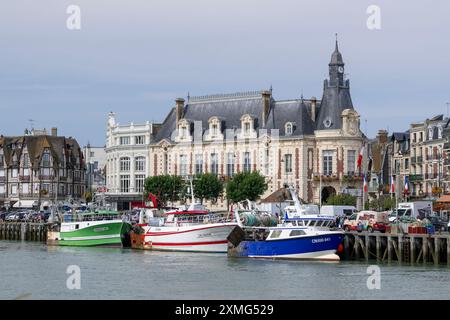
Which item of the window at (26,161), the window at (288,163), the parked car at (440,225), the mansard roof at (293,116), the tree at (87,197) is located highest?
the mansard roof at (293,116)

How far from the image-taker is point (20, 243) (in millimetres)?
105062

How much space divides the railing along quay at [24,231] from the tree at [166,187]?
21444 millimetres

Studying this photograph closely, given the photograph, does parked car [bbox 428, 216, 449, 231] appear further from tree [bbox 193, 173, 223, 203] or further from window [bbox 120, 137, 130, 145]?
window [bbox 120, 137, 130, 145]

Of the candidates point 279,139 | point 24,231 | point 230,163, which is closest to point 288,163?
point 279,139

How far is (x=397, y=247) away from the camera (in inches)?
3031

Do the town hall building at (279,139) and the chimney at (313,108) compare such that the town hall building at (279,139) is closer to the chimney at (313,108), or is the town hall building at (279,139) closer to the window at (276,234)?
the chimney at (313,108)

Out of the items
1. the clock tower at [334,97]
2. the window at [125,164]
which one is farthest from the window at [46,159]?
the clock tower at [334,97]

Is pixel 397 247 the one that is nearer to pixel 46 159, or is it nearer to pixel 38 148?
pixel 46 159

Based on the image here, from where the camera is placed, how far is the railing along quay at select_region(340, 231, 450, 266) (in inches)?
2940

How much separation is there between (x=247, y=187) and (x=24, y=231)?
2539 cm

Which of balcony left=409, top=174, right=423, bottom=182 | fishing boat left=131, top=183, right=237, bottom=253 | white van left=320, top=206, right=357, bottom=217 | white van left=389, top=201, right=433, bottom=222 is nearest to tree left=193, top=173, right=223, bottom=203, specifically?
balcony left=409, top=174, right=423, bottom=182

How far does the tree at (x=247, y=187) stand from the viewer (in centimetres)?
12556
